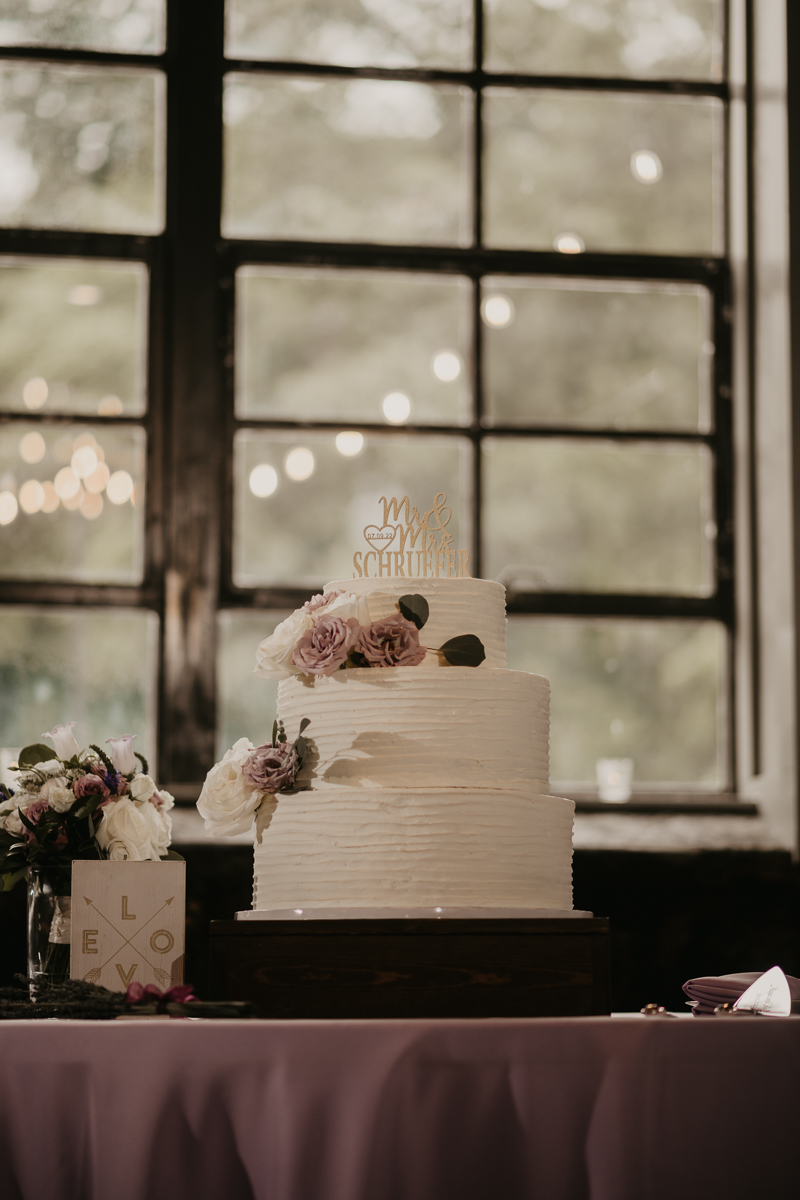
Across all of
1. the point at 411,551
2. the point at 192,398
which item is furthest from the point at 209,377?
the point at 411,551

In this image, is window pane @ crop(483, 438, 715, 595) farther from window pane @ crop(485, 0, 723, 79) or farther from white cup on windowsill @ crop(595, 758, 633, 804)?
window pane @ crop(485, 0, 723, 79)

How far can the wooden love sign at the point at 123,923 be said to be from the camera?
1597 millimetres

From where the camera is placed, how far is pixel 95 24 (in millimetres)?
3547

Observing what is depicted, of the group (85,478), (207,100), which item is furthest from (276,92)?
(85,478)

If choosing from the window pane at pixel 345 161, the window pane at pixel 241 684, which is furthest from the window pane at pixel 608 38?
the window pane at pixel 241 684

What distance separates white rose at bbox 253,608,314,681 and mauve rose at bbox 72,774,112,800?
25 centimetres

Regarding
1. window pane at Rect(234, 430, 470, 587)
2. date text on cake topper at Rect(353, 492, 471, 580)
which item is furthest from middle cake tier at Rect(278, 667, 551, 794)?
window pane at Rect(234, 430, 470, 587)

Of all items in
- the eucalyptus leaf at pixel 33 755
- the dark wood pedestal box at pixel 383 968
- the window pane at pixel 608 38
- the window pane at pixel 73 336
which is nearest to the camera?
the dark wood pedestal box at pixel 383 968

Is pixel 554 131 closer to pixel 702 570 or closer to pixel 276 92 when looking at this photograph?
pixel 276 92

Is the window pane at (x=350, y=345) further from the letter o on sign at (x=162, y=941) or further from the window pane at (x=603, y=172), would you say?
the letter o on sign at (x=162, y=941)

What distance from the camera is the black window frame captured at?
3.36 meters

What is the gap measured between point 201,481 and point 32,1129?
230cm

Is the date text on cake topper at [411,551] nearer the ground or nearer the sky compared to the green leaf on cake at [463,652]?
nearer the sky

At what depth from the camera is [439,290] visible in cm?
358
